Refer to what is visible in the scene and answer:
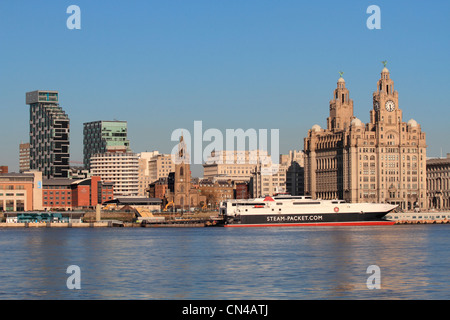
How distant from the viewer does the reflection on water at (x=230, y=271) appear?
154ft

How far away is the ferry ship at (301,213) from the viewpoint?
158250 millimetres

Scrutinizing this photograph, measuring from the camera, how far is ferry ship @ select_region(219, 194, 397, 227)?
15825 centimetres

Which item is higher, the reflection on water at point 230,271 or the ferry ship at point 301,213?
the ferry ship at point 301,213

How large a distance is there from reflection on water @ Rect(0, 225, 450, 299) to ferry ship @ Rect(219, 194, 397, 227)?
66188mm

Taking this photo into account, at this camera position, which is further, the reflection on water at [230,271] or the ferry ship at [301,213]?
the ferry ship at [301,213]

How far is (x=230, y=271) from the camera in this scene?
5934 centimetres

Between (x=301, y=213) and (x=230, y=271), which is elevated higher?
(x=301, y=213)

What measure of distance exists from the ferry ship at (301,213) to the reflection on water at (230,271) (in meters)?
66.2

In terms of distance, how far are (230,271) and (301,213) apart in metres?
101

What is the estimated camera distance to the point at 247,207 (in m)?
160

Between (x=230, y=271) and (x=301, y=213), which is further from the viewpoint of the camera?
(x=301, y=213)
